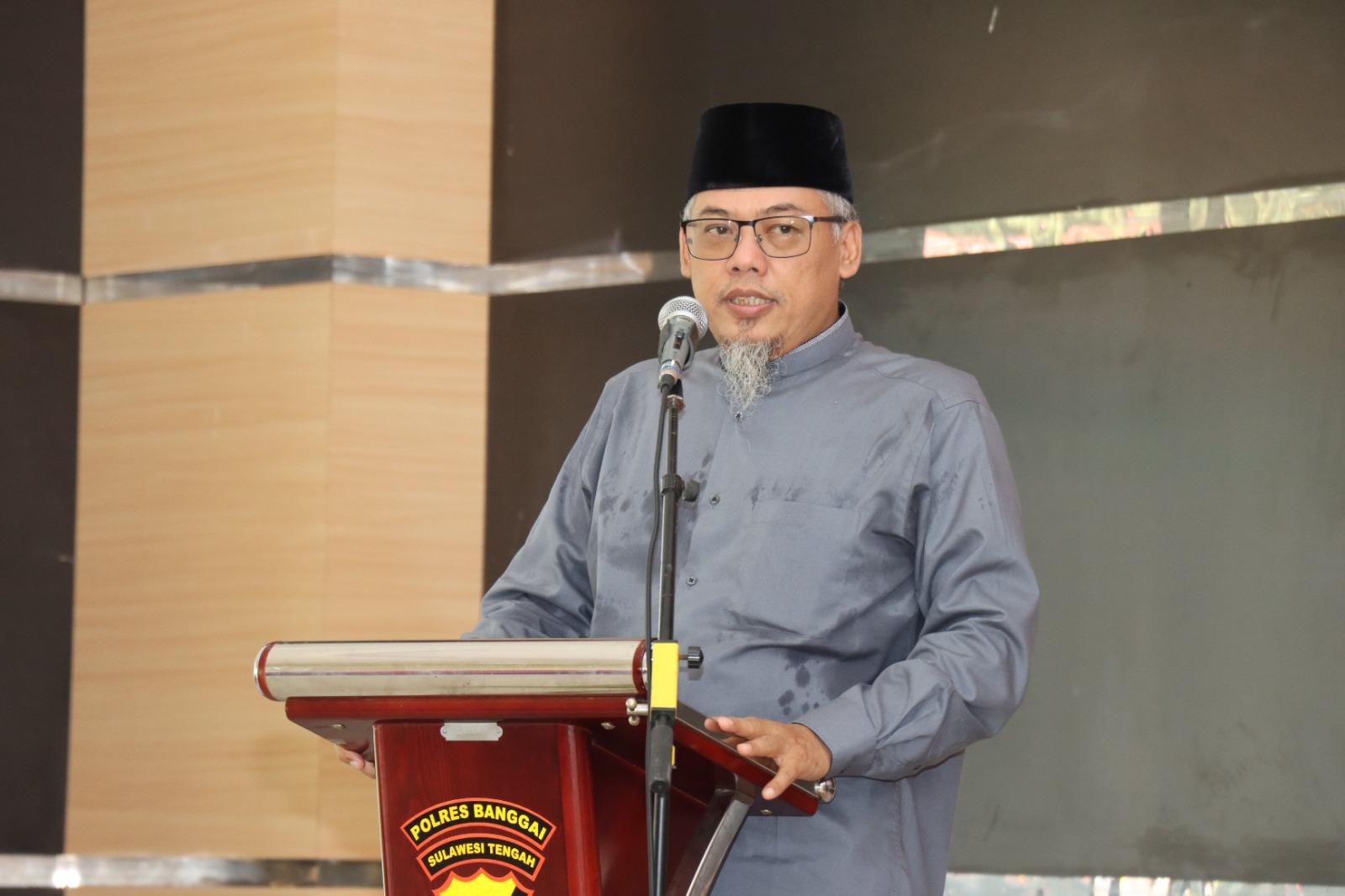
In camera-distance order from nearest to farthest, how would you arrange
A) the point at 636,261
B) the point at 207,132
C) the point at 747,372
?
1. the point at 747,372
2. the point at 636,261
3. the point at 207,132

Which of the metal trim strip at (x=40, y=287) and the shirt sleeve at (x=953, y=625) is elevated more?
the metal trim strip at (x=40, y=287)

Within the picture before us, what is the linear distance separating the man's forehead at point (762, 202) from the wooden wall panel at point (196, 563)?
1453 mm

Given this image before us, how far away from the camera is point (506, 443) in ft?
11.6

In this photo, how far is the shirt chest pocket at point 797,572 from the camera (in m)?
2.04

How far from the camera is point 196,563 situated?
3.58m

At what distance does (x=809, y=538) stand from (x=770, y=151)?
631 millimetres

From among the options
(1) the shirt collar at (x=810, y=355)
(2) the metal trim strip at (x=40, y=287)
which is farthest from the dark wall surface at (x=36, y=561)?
(1) the shirt collar at (x=810, y=355)

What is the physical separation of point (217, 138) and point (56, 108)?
0.45 m

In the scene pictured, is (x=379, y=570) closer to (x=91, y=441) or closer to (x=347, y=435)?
(x=347, y=435)

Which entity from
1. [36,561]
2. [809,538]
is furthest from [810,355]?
[36,561]

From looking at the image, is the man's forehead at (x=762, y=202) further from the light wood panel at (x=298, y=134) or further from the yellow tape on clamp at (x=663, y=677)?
the light wood panel at (x=298, y=134)

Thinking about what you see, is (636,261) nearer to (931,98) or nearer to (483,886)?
(931,98)

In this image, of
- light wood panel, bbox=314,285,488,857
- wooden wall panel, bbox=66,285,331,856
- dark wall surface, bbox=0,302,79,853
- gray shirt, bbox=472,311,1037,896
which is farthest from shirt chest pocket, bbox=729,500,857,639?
dark wall surface, bbox=0,302,79,853

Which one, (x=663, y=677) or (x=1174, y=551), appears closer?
(x=663, y=677)
